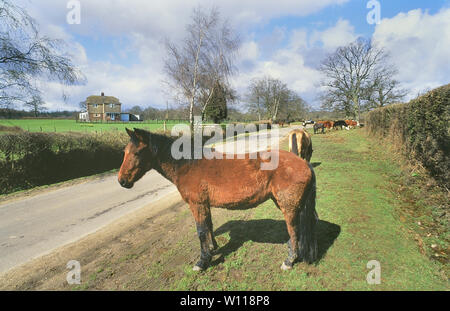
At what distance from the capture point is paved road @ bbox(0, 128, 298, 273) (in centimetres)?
438

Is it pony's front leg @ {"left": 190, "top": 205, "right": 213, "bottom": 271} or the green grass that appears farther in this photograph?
pony's front leg @ {"left": 190, "top": 205, "right": 213, "bottom": 271}

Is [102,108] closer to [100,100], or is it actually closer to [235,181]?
[100,100]

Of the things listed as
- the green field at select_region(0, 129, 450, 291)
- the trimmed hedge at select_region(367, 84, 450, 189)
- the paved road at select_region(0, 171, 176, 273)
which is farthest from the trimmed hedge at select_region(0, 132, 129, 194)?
the trimmed hedge at select_region(367, 84, 450, 189)

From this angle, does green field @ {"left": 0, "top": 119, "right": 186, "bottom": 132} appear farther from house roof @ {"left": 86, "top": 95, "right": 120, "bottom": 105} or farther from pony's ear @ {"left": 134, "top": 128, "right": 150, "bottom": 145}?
house roof @ {"left": 86, "top": 95, "right": 120, "bottom": 105}

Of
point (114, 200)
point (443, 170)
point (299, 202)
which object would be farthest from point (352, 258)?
point (114, 200)

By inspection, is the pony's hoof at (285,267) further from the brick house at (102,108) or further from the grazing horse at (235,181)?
the brick house at (102,108)

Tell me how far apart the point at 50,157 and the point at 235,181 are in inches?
406

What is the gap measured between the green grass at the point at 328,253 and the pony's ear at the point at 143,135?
204 cm

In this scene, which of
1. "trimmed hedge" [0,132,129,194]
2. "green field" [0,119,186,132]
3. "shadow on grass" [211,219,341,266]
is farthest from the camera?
"green field" [0,119,186,132]

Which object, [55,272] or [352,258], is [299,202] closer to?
[352,258]

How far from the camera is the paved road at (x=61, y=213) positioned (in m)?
4.38

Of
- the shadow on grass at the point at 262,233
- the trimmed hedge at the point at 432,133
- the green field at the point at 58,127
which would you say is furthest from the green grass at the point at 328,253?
the green field at the point at 58,127

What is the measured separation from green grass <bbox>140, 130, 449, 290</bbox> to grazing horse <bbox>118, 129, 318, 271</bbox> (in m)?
0.35

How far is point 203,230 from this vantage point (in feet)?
10.4
